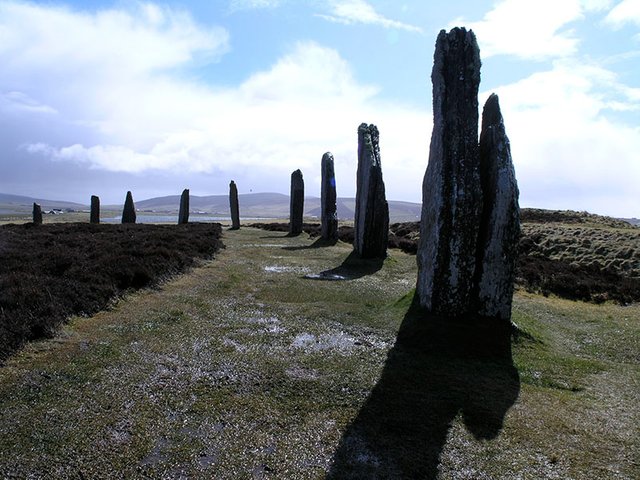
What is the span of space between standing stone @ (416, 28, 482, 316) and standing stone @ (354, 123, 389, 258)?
8.88 m

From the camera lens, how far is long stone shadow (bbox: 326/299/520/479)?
5.15 metres

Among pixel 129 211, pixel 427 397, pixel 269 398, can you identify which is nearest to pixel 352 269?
pixel 427 397

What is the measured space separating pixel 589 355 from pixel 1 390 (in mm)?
10299

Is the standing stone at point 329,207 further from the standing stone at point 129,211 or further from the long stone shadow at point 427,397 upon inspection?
the standing stone at point 129,211

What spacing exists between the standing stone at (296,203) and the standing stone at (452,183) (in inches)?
885

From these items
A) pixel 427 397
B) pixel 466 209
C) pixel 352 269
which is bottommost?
pixel 427 397

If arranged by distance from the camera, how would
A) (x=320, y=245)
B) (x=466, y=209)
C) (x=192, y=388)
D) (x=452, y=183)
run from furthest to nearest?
(x=320, y=245) → (x=452, y=183) → (x=466, y=209) → (x=192, y=388)

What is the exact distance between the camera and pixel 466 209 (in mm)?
9656

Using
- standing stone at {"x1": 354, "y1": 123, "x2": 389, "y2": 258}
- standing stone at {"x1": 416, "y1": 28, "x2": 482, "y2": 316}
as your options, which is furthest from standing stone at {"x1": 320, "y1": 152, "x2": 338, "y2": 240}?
standing stone at {"x1": 416, "y1": 28, "x2": 482, "y2": 316}

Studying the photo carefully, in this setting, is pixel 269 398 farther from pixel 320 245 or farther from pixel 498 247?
pixel 320 245

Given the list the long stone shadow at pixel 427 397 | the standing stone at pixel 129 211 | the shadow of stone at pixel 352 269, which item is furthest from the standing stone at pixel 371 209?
the standing stone at pixel 129 211

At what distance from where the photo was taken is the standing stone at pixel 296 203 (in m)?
32.9

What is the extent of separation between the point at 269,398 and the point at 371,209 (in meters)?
14.1

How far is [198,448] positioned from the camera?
A: 5.21 meters
